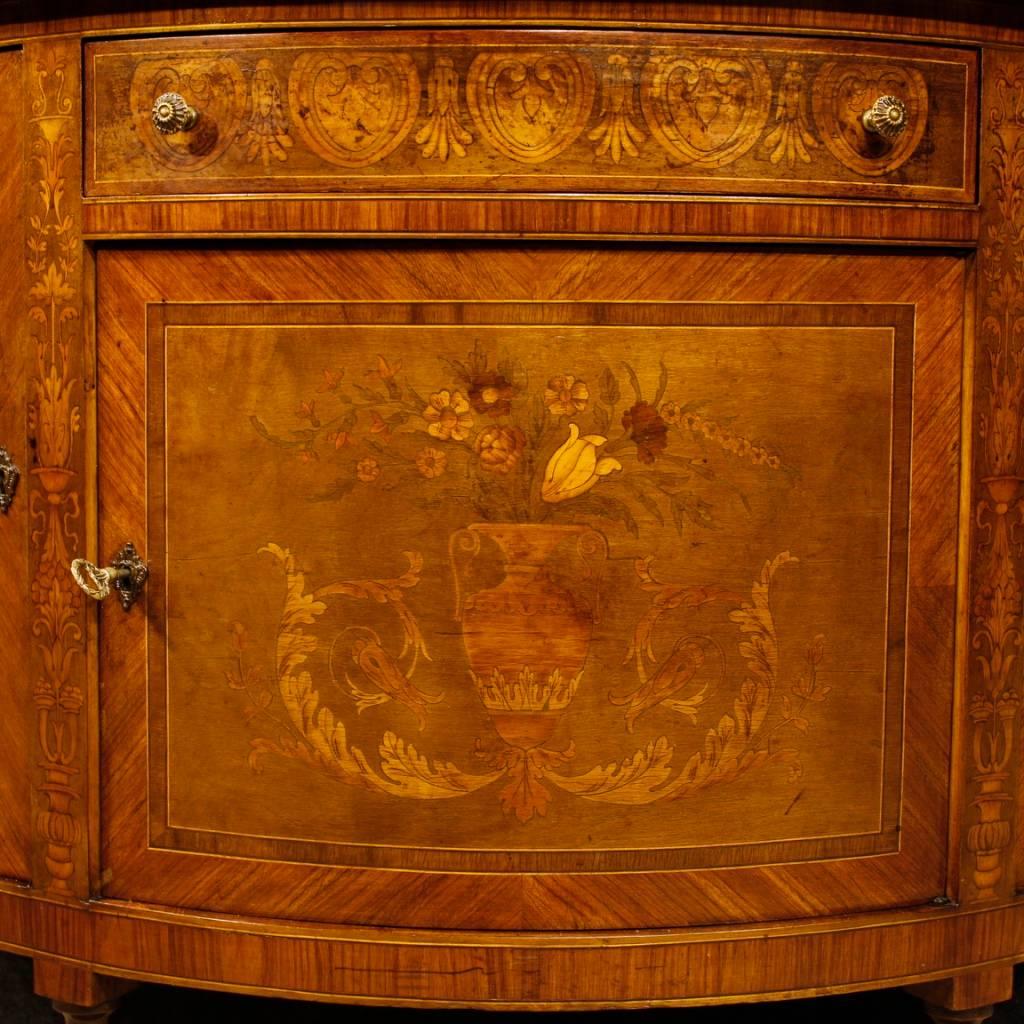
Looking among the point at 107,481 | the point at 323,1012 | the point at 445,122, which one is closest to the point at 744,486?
the point at 445,122

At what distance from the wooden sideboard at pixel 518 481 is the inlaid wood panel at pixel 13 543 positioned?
0.04ft

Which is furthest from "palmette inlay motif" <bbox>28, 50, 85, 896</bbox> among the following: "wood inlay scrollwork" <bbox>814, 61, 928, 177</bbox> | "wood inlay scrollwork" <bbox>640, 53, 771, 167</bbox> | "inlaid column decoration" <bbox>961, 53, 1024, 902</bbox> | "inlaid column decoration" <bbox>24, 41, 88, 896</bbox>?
"inlaid column decoration" <bbox>961, 53, 1024, 902</bbox>

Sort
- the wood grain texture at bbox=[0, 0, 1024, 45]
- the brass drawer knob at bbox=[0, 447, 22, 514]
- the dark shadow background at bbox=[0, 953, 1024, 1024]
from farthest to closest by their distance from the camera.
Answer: the dark shadow background at bbox=[0, 953, 1024, 1024], the brass drawer knob at bbox=[0, 447, 22, 514], the wood grain texture at bbox=[0, 0, 1024, 45]

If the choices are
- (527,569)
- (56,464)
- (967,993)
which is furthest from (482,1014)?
(56,464)

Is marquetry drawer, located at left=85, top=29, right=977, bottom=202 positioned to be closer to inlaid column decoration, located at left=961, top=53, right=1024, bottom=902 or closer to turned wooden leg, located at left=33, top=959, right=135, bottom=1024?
inlaid column decoration, located at left=961, top=53, right=1024, bottom=902

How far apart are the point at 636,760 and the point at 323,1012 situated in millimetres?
654

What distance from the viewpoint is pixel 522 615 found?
0.94 metres

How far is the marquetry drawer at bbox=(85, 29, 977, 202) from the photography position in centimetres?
92

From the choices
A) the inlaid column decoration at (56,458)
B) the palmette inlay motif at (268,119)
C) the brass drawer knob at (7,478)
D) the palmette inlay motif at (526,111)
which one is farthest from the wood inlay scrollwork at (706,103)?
the brass drawer knob at (7,478)

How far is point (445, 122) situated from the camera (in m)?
0.92

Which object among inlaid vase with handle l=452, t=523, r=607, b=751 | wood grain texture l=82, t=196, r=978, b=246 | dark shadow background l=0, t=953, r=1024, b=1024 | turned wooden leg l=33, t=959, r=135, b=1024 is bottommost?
dark shadow background l=0, t=953, r=1024, b=1024

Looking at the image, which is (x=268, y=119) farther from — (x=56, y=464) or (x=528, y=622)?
(x=528, y=622)

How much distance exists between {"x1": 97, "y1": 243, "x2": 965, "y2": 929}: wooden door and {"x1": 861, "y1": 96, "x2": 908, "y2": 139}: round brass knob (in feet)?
0.33

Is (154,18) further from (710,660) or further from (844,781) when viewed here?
(844,781)
